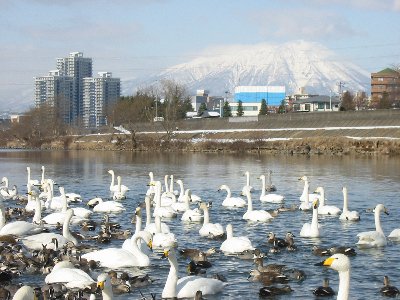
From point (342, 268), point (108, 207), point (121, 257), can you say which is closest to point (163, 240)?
point (121, 257)

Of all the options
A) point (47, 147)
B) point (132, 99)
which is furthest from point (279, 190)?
point (132, 99)

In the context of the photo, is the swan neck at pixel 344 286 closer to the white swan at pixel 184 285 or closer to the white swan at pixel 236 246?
the white swan at pixel 184 285

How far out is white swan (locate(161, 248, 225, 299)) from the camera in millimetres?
14781

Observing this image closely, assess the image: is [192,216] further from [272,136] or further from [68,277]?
[272,136]

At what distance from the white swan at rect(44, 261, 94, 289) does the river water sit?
2.55 feet

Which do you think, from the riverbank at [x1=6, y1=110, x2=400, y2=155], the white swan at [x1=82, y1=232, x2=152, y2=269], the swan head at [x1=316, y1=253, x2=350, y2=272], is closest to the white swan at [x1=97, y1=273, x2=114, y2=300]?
the swan head at [x1=316, y1=253, x2=350, y2=272]

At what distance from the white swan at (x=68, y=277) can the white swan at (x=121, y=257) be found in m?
2.15

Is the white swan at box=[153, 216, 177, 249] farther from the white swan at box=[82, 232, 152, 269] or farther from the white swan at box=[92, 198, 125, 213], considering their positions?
the white swan at box=[92, 198, 125, 213]

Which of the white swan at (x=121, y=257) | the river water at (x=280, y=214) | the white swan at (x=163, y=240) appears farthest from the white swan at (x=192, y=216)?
the white swan at (x=121, y=257)

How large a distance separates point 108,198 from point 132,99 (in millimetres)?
119626

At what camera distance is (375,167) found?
55.2 metres

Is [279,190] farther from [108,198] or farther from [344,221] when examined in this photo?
[344,221]

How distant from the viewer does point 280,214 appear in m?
29.1

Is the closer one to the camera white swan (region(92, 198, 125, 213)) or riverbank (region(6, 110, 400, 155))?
white swan (region(92, 198, 125, 213))
